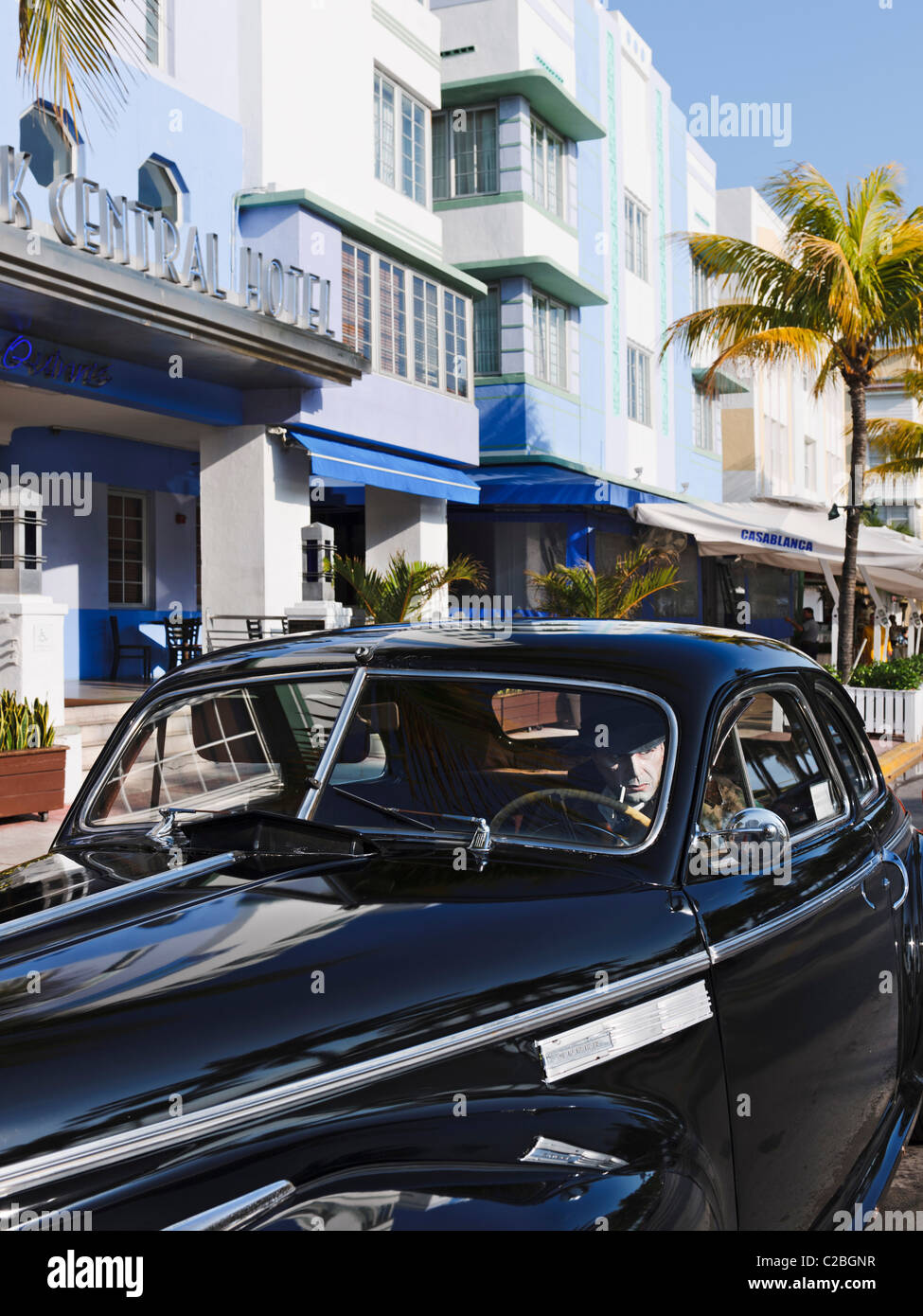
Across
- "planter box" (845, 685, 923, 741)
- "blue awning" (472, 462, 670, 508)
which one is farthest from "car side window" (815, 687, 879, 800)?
"blue awning" (472, 462, 670, 508)

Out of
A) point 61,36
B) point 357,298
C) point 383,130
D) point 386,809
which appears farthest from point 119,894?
point 383,130

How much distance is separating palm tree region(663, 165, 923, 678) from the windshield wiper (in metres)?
14.1

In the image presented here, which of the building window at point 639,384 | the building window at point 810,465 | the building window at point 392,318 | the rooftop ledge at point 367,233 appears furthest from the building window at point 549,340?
the building window at point 810,465

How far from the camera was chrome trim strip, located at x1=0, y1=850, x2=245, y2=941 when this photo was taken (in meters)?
2.22

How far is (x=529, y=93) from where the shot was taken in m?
21.2

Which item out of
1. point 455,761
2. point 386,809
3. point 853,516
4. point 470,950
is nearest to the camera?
point 470,950

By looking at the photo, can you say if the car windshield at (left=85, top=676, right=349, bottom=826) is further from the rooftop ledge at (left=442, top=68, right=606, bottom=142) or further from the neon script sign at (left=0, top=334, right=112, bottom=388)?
the rooftop ledge at (left=442, top=68, right=606, bottom=142)

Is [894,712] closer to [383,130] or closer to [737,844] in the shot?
[383,130]

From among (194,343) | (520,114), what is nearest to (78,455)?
(194,343)

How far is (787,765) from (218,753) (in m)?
1.64

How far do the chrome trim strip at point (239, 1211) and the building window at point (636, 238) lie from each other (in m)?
27.9

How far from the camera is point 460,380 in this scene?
1917cm
